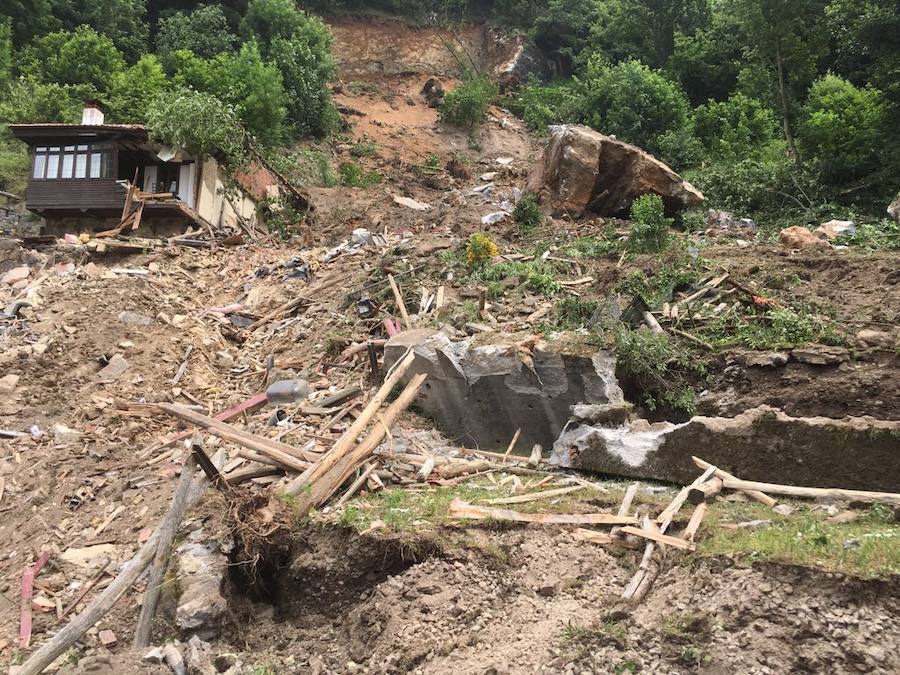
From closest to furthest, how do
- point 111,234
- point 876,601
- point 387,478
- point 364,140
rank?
point 876,601 → point 387,478 → point 111,234 → point 364,140

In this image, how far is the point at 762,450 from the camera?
5.64 metres

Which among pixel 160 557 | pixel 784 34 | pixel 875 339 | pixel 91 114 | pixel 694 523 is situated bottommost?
pixel 160 557

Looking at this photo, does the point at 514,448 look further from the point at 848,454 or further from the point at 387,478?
the point at 848,454

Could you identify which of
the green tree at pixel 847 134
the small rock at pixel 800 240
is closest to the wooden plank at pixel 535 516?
the small rock at pixel 800 240

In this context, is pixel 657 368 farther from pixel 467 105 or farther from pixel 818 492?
pixel 467 105

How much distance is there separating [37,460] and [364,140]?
943 inches

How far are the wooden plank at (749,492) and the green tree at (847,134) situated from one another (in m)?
13.1

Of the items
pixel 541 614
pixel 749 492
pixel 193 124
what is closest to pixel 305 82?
pixel 193 124

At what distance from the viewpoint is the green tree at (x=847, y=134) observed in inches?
594

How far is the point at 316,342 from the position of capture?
33.9 ft

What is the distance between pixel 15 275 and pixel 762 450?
595 inches

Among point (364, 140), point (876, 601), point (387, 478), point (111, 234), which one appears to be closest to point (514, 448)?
point (387, 478)

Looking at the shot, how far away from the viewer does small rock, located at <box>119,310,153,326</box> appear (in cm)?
1129

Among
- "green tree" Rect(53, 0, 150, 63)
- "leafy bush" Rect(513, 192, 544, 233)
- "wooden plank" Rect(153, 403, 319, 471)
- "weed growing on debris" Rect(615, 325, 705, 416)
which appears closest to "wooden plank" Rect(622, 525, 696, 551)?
"wooden plank" Rect(153, 403, 319, 471)
